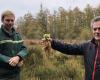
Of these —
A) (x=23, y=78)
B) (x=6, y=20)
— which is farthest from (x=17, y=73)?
(x=23, y=78)

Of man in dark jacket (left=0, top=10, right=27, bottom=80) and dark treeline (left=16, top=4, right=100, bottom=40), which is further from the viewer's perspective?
dark treeline (left=16, top=4, right=100, bottom=40)

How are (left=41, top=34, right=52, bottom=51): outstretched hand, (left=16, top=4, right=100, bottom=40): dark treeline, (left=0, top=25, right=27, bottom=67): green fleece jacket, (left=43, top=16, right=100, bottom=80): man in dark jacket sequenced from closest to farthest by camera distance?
1. (left=43, top=16, right=100, bottom=80): man in dark jacket
2. (left=41, top=34, right=52, bottom=51): outstretched hand
3. (left=0, top=25, right=27, bottom=67): green fleece jacket
4. (left=16, top=4, right=100, bottom=40): dark treeline

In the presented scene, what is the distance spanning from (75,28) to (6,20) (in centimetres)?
4703

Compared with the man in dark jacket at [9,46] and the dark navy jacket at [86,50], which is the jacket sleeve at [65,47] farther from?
the man in dark jacket at [9,46]

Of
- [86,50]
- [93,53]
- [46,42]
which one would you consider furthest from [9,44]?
[93,53]

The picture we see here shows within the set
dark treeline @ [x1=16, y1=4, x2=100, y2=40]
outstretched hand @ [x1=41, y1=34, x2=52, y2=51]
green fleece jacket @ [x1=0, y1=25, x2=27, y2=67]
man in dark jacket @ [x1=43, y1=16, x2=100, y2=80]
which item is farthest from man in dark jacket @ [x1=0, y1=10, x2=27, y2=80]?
dark treeline @ [x1=16, y1=4, x2=100, y2=40]

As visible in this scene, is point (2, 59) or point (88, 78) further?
point (2, 59)

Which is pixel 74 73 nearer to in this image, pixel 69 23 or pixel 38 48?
pixel 38 48

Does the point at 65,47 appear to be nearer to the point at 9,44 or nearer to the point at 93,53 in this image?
the point at 93,53

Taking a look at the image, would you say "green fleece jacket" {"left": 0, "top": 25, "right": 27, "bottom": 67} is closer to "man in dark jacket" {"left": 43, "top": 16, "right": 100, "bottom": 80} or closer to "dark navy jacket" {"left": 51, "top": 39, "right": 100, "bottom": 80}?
"dark navy jacket" {"left": 51, "top": 39, "right": 100, "bottom": 80}

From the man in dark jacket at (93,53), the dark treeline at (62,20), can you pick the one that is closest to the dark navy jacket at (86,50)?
the man in dark jacket at (93,53)

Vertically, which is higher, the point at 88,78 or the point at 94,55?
the point at 94,55

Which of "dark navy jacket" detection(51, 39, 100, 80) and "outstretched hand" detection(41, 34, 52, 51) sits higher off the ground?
"outstretched hand" detection(41, 34, 52, 51)

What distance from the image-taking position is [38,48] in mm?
8703
